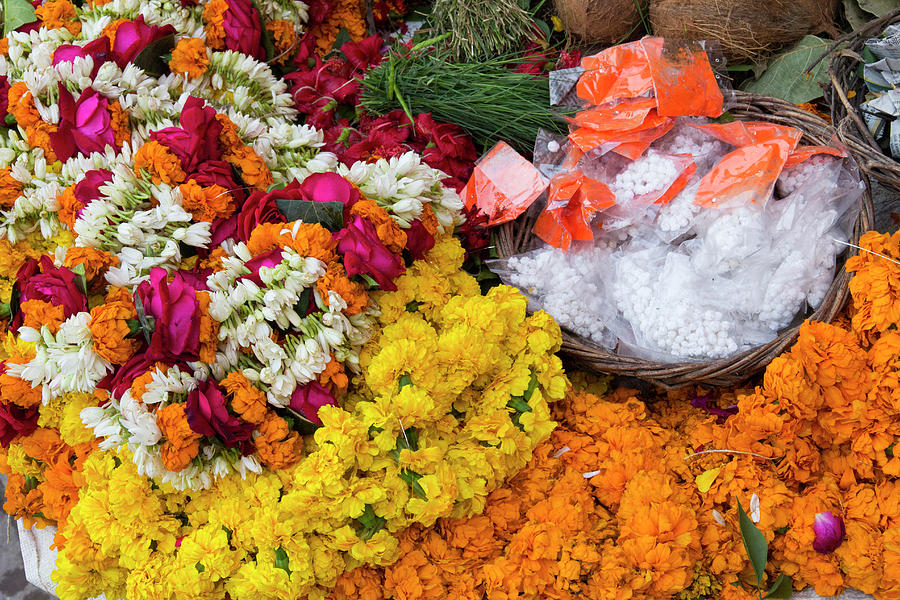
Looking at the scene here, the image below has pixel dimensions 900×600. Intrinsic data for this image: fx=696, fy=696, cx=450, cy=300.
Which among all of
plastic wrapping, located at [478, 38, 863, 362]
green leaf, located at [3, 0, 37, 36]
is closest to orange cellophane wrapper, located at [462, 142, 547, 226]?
plastic wrapping, located at [478, 38, 863, 362]

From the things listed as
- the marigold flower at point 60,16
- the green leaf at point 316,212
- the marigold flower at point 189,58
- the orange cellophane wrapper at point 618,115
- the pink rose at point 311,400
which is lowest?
the pink rose at point 311,400

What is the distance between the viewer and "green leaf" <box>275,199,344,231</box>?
130 centimetres

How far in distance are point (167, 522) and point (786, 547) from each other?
44.2 inches

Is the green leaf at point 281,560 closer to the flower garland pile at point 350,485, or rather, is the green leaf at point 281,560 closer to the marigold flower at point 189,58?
the flower garland pile at point 350,485

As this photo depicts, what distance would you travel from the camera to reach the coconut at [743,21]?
1720 millimetres

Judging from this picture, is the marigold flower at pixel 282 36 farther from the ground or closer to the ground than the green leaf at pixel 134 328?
farther from the ground

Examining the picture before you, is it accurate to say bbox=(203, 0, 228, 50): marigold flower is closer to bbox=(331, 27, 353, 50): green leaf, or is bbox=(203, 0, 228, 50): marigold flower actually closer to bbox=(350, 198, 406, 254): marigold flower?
bbox=(331, 27, 353, 50): green leaf

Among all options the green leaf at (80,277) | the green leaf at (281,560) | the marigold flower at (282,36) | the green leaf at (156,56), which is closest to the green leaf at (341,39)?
the marigold flower at (282,36)

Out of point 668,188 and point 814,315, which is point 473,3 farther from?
point 814,315

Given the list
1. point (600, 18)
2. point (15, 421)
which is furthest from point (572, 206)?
point (15, 421)

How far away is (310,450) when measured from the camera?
4.34ft

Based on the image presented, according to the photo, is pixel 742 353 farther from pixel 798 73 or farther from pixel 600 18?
pixel 600 18

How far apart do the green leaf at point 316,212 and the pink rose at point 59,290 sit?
15.3 inches

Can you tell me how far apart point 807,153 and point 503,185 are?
2.19ft
